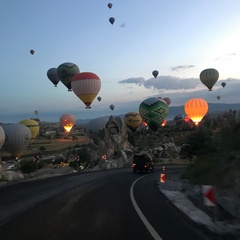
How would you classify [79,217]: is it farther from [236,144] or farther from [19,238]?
[236,144]

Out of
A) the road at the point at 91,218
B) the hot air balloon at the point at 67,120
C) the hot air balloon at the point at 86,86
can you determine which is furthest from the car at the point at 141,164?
the hot air balloon at the point at 67,120

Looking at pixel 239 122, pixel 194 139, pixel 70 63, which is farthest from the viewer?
pixel 70 63

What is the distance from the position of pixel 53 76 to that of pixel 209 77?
3191cm

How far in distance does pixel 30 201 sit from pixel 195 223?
7.65 m

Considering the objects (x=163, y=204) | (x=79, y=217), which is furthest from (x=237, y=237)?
(x=163, y=204)

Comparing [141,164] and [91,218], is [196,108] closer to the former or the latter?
[141,164]

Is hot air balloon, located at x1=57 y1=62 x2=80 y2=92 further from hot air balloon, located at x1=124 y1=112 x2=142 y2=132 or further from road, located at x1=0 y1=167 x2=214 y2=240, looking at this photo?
road, located at x1=0 y1=167 x2=214 y2=240

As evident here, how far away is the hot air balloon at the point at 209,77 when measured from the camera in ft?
220

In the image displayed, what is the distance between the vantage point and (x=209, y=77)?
221 ft

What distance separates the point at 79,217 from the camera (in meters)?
12.0

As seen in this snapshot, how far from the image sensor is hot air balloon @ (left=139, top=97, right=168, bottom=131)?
241 feet

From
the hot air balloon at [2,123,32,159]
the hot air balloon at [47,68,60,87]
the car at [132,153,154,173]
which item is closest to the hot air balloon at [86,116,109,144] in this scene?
the hot air balloon at [47,68,60,87]

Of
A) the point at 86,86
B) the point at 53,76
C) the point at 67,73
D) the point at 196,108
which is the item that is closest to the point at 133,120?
the point at 53,76

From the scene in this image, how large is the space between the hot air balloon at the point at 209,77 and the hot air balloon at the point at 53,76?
2981cm
